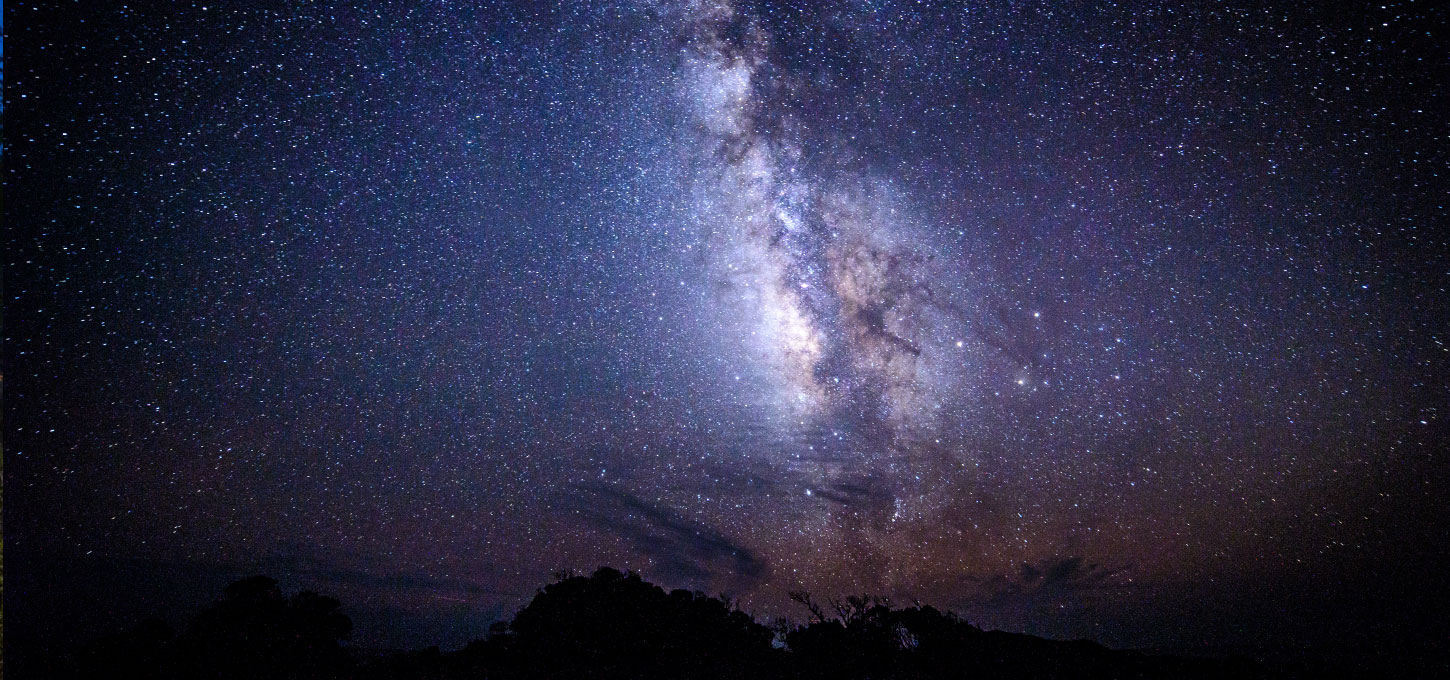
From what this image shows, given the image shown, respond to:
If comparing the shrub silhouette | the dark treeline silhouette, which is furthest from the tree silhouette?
the shrub silhouette

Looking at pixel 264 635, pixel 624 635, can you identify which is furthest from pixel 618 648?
pixel 264 635

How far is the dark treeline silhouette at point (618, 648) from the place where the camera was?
16328mm

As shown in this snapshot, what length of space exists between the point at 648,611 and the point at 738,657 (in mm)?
3928

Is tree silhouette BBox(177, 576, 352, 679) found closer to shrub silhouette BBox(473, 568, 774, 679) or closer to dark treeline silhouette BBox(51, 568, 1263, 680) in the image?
dark treeline silhouette BBox(51, 568, 1263, 680)

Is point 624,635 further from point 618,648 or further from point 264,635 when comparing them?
point 264,635

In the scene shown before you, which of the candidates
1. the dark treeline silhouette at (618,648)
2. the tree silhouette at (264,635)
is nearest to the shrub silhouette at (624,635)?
the dark treeline silhouette at (618,648)

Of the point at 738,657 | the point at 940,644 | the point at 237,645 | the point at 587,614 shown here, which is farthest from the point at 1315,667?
the point at 237,645

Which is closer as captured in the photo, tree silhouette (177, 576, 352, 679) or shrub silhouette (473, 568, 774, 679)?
tree silhouette (177, 576, 352, 679)

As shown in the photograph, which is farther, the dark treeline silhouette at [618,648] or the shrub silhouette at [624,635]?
the shrub silhouette at [624,635]

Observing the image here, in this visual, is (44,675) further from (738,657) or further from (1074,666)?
(1074,666)

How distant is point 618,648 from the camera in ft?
61.8

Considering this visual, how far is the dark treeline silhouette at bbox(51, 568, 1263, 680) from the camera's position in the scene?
16.3 meters

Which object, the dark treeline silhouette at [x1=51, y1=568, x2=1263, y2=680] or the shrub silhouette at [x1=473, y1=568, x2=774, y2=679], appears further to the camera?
the shrub silhouette at [x1=473, y1=568, x2=774, y2=679]

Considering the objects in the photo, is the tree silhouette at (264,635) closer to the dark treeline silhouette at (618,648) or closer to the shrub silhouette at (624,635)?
the dark treeline silhouette at (618,648)
